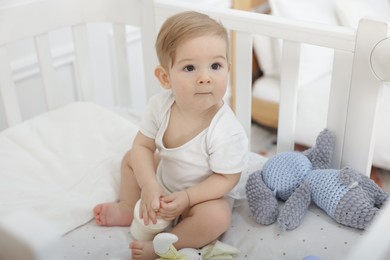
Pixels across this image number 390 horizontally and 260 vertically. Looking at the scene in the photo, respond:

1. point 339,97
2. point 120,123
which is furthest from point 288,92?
point 120,123

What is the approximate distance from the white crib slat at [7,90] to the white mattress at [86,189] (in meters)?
0.04

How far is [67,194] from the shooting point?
103 cm

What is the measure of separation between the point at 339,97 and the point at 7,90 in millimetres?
742

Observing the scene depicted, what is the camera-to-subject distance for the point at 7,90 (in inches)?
45.9

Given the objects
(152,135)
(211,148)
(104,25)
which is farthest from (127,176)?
(104,25)

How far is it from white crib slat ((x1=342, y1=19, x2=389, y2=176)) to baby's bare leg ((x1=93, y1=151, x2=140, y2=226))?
0.43 meters

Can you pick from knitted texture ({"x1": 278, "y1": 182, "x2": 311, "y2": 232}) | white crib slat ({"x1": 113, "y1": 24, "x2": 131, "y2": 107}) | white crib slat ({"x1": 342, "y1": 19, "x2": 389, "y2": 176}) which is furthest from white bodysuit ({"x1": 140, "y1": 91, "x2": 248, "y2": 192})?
white crib slat ({"x1": 113, "y1": 24, "x2": 131, "y2": 107})

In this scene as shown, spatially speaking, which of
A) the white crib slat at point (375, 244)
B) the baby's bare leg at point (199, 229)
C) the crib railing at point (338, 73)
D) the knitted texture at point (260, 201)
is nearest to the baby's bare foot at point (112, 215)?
the baby's bare leg at point (199, 229)

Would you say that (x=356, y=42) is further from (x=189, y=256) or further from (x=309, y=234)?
(x=189, y=256)

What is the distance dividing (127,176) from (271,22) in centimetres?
42

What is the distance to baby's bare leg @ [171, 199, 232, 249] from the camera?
2.85 ft

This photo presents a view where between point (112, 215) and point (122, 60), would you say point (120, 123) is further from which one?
point (112, 215)

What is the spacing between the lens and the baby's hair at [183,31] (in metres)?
0.85

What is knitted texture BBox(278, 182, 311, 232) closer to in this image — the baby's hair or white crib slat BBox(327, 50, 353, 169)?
white crib slat BBox(327, 50, 353, 169)
